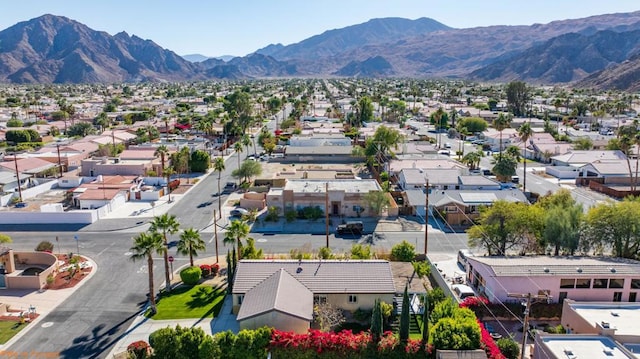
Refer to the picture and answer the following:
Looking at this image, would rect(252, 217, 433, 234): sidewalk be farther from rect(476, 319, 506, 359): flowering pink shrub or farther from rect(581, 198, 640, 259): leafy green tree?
rect(476, 319, 506, 359): flowering pink shrub

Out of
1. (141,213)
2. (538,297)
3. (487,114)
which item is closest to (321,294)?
(538,297)

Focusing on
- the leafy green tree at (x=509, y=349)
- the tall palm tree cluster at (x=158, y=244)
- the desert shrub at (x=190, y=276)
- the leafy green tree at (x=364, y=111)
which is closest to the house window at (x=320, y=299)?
the desert shrub at (x=190, y=276)

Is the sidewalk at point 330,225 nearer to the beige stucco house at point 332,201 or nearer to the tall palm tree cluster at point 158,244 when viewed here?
the beige stucco house at point 332,201

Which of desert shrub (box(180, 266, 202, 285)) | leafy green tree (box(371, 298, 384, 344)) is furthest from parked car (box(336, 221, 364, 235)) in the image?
leafy green tree (box(371, 298, 384, 344))

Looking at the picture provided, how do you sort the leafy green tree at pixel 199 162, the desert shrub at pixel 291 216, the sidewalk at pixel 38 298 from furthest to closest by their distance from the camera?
the leafy green tree at pixel 199 162
the desert shrub at pixel 291 216
the sidewalk at pixel 38 298

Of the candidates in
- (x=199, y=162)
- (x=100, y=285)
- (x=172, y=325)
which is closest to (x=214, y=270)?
(x=172, y=325)

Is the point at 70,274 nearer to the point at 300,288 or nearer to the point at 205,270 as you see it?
the point at 205,270

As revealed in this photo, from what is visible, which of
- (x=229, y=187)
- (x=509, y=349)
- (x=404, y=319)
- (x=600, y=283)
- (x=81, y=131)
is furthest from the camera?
(x=81, y=131)
